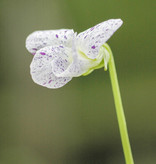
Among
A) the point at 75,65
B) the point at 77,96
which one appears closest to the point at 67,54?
the point at 75,65

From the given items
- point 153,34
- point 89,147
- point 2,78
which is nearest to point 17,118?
point 2,78

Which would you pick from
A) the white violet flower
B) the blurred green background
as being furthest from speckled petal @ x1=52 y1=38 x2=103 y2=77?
the blurred green background

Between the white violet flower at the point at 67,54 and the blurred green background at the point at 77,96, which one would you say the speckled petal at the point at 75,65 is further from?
the blurred green background at the point at 77,96

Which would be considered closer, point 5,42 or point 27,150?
point 27,150

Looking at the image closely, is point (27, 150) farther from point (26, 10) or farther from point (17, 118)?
point (26, 10)

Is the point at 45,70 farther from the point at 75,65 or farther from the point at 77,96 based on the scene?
the point at 77,96

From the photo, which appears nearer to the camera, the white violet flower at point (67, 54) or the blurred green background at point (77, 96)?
the white violet flower at point (67, 54)

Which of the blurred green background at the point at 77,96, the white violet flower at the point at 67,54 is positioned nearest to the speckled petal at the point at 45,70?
the white violet flower at the point at 67,54
